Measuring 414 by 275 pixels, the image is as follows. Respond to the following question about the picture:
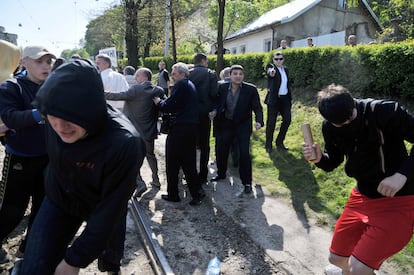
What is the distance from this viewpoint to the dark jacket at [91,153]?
1.70 meters

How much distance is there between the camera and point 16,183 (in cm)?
321

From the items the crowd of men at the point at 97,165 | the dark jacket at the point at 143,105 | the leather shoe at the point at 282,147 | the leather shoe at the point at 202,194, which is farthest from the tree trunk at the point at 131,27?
the crowd of men at the point at 97,165

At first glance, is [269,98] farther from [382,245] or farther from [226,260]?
[382,245]

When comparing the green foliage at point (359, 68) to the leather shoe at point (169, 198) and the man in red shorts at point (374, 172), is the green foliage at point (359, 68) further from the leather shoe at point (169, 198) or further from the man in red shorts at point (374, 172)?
the man in red shorts at point (374, 172)

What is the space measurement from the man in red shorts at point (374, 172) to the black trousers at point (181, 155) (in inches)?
110

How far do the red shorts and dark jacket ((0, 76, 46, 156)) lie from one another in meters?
2.75

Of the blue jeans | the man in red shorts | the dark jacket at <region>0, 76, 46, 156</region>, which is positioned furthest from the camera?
the dark jacket at <region>0, 76, 46, 156</region>

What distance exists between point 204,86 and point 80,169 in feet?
14.4

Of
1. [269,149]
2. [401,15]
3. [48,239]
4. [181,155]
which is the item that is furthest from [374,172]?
[401,15]

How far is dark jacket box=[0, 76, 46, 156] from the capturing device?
2.94 meters

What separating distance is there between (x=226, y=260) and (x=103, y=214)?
7.63 ft

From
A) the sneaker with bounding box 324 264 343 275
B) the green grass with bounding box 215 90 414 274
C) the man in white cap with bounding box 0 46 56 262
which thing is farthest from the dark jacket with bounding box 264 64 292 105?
the man in white cap with bounding box 0 46 56 262

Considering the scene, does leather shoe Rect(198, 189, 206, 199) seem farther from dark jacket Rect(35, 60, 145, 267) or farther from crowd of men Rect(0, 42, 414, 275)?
dark jacket Rect(35, 60, 145, 267)

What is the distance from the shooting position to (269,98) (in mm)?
7793
